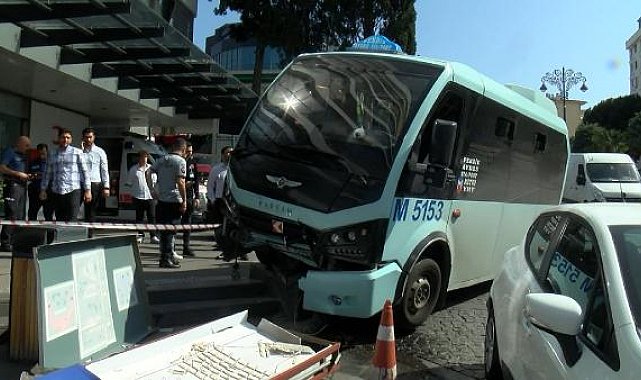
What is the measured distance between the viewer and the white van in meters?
19.7

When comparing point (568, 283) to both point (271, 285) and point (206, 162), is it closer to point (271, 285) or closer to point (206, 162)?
point (271, 285)

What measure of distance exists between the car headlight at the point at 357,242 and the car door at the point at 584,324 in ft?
5.82

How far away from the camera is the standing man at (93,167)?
30.2 ft

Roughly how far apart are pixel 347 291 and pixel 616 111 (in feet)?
272

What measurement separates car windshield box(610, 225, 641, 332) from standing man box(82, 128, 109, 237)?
7.43 metres

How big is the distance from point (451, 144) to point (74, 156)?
17.8 ft

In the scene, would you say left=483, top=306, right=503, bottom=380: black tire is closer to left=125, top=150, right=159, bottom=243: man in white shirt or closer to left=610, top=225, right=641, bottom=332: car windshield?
left=610, top=225, right=641, bottom=332: car windshield

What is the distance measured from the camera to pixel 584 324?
3.02 metres

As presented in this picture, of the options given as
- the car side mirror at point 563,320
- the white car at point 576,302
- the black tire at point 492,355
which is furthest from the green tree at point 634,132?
the car side mirror at point 563,320

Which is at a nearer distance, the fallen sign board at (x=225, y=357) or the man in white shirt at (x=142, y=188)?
the fallen sign board at (x=225, y=357)

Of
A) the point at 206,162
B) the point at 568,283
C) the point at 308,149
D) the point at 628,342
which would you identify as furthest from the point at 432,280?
the point at 206,162

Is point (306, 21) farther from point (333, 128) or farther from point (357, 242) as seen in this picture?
point (357, 242)

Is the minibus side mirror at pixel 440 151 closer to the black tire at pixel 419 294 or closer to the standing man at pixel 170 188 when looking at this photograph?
the black tire at pixel 419 294

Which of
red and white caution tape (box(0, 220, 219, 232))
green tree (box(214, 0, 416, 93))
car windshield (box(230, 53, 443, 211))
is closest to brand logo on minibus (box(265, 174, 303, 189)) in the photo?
car windshield (box(230, 53, 443, 211))
